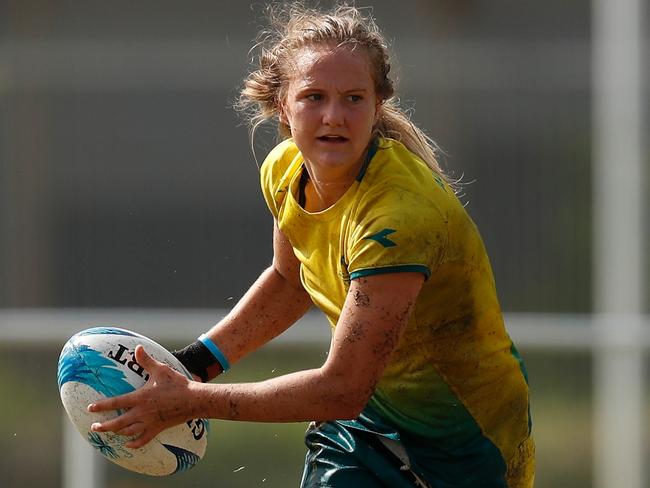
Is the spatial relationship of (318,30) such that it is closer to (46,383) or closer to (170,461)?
(170,461)

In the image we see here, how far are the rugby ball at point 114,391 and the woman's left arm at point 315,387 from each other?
12 cm

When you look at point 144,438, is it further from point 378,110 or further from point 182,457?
point 378,110

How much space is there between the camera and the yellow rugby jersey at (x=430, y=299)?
348 centimetres

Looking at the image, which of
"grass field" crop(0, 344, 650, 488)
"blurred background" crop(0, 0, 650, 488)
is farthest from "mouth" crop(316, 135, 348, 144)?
"blurred background" crop(0, 0, 650, 488)

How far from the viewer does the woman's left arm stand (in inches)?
133

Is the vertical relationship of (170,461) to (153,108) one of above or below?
below

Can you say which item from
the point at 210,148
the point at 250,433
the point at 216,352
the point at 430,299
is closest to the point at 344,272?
the point at 430,299

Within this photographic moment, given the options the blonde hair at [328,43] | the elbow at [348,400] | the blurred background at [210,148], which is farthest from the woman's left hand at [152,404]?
the blurred background at [210,148]

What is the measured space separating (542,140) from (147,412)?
7.26 meters

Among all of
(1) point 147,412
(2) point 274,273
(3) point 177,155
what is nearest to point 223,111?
(3) point 177,155

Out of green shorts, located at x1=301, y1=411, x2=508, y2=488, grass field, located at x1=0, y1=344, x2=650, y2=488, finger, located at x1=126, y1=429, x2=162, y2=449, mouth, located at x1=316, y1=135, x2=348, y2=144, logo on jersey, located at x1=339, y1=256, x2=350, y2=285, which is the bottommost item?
grass field, located at x1=0, y1=344, x2=650, y2=488

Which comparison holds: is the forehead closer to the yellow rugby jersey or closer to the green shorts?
the yellow rugby jersey

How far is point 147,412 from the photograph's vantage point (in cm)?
350

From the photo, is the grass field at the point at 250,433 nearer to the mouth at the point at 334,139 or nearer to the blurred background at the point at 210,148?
the blurred background at the point at 210,148
